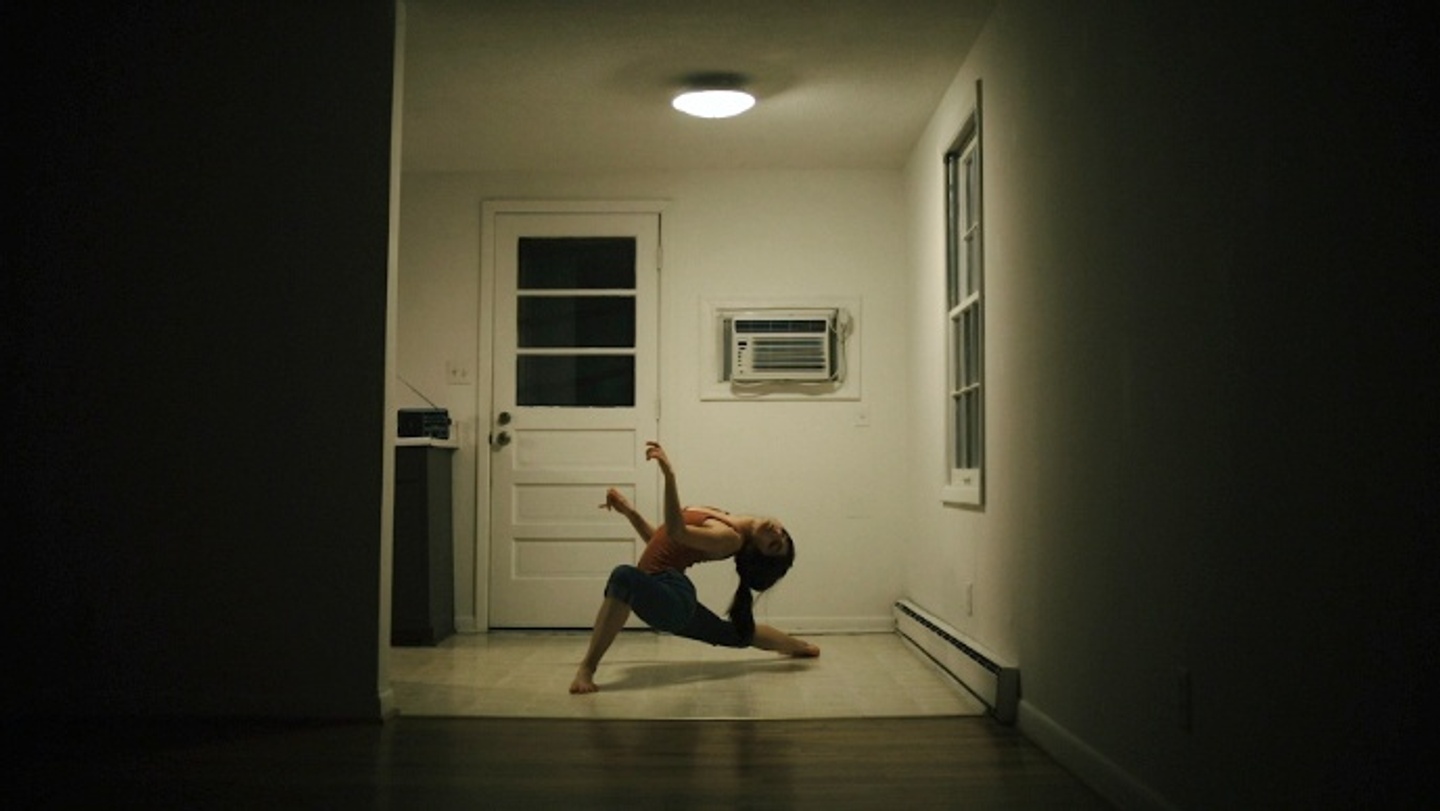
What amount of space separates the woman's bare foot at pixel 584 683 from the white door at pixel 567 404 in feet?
5.76

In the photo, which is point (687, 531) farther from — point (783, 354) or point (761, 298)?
point (761, 298)

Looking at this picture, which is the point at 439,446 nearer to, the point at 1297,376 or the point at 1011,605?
the point at 1011,605

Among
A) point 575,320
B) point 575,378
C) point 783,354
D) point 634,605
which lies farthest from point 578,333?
point 634,605

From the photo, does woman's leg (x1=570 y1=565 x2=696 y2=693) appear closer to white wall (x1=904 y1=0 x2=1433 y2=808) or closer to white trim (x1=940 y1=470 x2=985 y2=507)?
white trim (x1=940 y1=470 x2=985 y2=507)

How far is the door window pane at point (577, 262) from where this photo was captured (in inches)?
248

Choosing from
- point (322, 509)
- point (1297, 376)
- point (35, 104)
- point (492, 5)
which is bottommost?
point (322, 509)

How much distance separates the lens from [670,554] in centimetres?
459

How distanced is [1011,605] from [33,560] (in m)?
3.04

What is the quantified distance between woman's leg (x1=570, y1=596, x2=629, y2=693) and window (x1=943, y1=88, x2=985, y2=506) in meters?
1.35

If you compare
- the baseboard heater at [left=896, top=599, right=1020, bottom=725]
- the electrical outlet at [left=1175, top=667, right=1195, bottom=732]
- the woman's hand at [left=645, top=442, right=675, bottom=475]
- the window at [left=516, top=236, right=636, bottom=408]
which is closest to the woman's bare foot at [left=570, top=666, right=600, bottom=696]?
the woman's hand at [left=645, top=442, right=675, bottom=475]

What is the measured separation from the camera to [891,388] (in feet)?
20.4

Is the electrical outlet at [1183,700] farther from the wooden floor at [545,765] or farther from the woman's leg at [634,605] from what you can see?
the woman's leg at [634,605]

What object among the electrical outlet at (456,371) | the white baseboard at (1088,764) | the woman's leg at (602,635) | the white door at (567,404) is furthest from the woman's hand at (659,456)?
the electrical outlet at (456,371)

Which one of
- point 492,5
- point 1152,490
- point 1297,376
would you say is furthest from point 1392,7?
point 492,5
